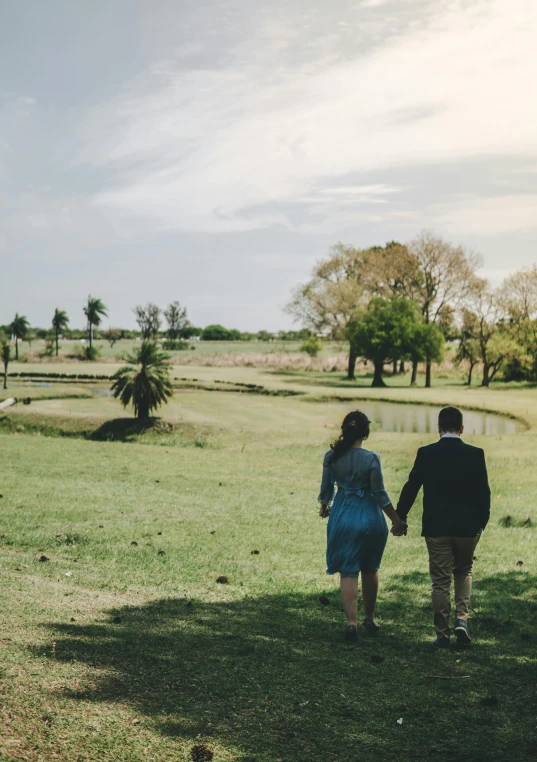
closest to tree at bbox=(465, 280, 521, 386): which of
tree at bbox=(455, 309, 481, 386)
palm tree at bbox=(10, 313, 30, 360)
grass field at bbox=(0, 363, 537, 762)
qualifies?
tree at bbox=(455, 309, 481, 386)

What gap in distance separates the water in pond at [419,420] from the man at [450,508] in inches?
1081

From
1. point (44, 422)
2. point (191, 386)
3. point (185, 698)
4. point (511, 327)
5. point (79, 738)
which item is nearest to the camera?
point (79, 738)

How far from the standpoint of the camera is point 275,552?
11281 mm

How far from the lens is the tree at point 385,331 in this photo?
217ft

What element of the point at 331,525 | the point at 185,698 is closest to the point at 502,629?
the point at 331,525

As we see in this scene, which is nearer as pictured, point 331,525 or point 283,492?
point 331,525

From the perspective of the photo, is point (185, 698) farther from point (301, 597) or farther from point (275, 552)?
point (275, 552)

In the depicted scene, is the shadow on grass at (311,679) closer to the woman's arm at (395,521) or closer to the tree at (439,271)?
the woman's arm at (395,521)

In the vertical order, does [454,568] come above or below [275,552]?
above

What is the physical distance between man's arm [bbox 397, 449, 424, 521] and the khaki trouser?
0.36 metres

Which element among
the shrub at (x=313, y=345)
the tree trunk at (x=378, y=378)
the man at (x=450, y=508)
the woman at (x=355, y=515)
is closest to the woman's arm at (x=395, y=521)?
the woman at (x=355, y=515)

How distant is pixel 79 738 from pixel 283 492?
40.5 feet

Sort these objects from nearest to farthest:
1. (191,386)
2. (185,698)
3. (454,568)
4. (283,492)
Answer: (185,698)
(454,568)
(283,492)
(191,386)

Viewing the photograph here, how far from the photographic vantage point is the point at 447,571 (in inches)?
279
